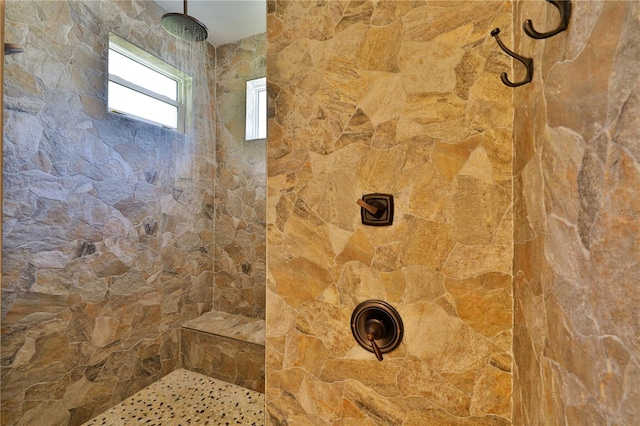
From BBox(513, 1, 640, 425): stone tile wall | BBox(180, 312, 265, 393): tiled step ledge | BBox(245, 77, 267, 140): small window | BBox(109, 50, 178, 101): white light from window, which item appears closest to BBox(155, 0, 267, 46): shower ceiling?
BBox(245, 77, 267, 140): small window

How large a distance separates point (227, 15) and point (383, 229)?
99.4 inches

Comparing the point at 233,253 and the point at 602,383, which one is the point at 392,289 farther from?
the point at 233,253

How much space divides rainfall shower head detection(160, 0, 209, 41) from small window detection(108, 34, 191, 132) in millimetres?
297

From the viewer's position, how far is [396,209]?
3.41 ft

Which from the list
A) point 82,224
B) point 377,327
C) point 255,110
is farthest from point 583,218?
point 255,110

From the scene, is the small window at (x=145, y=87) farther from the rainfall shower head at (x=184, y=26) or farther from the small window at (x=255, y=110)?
the small window at (x=255, y=110)

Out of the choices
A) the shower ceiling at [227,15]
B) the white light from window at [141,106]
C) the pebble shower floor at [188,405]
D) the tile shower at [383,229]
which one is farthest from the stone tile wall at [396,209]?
the white light from window at [141,106]

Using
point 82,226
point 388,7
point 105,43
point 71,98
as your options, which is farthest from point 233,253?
point 388,7

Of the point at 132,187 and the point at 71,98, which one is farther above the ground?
the point at 71,98

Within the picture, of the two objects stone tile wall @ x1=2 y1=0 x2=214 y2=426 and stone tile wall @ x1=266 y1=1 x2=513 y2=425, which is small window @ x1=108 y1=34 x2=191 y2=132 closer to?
stone tile wall @ x1=2 y1=0 x2=214 y2=426

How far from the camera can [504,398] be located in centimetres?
91

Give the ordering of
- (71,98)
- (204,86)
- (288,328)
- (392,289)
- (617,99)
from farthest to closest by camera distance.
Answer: (204,86) < (71,98) < (288,328) < (392,289) < (617,99)

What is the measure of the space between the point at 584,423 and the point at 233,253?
267 cm

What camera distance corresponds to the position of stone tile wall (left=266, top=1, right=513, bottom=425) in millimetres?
930
